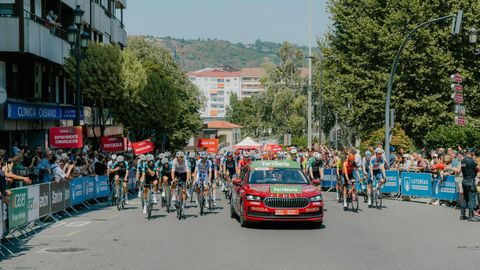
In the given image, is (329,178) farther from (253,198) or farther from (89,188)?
(253,198)

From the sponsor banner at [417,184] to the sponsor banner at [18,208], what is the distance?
1482 centimetres

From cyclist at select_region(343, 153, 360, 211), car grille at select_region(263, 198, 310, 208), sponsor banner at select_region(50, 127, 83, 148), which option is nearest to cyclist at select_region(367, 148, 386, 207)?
cyclist at select_region(343, 153, 360, 211)

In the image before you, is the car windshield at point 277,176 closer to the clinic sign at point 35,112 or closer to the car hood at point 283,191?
the car hood at point 283,191

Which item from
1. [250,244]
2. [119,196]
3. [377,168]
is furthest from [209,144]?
[250,244]

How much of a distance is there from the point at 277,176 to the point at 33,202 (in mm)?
5714

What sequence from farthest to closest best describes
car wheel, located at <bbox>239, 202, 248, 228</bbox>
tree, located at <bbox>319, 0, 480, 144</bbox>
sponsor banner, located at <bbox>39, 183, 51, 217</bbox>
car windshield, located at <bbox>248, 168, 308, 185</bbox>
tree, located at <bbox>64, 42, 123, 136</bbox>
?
tree, located at <bbox>319, 0, 480, 144</bbox> → tree, located at <bbox>64, 42, 123, 136</bbox> → car windshield, located at <bbox>248, 168, 308, 185</bbox> → sponsor banner, located at <bbox>39, 183, 51, 217</bbox> → car wheel, located at <bbox>239, 202, 248, 228</bbox>

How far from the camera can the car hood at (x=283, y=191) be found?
669 inches

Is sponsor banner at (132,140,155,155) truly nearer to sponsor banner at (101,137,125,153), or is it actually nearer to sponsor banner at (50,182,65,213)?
sponsor banner at (101,137,125,153)

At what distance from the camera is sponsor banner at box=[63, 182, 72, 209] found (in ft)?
68.4

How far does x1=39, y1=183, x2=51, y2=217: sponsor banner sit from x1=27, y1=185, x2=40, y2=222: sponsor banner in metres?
0.31

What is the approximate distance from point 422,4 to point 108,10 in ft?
76.9

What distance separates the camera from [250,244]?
1441cm

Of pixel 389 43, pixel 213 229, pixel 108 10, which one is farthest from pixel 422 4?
pixel 213 229

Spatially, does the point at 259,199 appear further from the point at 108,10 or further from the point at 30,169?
the point at 108,10
